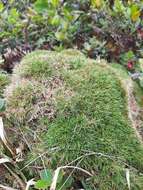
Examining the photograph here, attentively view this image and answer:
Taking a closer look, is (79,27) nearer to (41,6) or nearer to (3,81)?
(41,6)

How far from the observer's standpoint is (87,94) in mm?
1777

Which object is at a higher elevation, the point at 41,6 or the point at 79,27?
the point at 41,6

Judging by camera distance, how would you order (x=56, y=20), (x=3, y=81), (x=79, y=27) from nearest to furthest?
(x=3, y=81)
(x=56, y=20)
(x=79, y=27)

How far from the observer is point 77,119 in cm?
170

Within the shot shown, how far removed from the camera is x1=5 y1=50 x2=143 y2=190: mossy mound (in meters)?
1.61

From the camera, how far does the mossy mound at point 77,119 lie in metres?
1.61

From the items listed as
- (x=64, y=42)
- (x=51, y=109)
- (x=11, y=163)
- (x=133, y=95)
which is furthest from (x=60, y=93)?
(x=64, y=42)

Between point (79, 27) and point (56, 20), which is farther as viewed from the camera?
point (79, 27)

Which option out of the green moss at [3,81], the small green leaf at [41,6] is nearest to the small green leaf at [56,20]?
the small green leaf at [41,6]

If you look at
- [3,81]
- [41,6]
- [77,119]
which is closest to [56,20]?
[41,6]

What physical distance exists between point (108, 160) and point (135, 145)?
0.60ft

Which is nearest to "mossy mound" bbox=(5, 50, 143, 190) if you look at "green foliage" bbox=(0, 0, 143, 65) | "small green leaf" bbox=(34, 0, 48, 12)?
"green foliage" bbox=(0, 0, 143, 65)

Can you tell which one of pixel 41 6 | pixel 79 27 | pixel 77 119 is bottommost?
pixel 77 119

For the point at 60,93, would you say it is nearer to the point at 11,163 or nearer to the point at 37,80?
the point at 37,80
